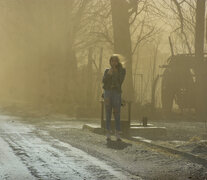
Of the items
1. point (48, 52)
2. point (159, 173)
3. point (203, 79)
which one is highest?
point (48, 52)

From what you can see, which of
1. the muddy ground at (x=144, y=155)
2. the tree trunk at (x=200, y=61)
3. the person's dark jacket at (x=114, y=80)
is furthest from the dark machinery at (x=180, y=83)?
the person's dark jacket at (x=114, y=80)

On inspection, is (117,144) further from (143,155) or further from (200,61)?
(200,61)

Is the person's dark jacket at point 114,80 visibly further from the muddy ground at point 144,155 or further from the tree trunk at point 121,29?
the tree trunk at point 121,29

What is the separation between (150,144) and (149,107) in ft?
41.0

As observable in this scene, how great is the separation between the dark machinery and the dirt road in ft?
49.9

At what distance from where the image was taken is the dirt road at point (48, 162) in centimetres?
786

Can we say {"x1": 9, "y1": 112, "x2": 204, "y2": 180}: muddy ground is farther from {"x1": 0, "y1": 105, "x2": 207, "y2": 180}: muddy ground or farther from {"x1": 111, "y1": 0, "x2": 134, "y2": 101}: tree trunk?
{"x1": 111, "y1": 0, "x2": 134, "y2": 101}: tree trunk

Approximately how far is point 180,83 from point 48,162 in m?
19.7

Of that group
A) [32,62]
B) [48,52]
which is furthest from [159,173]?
[32,62]

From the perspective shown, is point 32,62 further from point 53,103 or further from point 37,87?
point 53,103

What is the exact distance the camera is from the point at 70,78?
3284 centimetres

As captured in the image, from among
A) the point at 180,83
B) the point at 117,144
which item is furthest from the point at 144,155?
the point at 180,83

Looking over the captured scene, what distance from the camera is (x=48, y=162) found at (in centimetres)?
907

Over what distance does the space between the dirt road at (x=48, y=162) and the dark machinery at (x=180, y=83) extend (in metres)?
15.2
